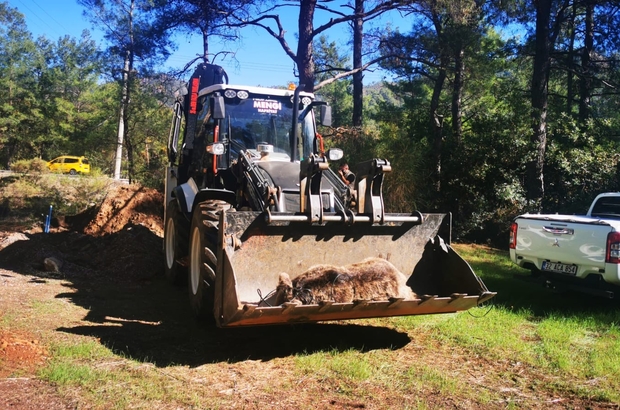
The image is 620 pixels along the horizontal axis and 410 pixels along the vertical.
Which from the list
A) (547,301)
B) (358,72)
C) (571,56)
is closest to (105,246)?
(547,301)

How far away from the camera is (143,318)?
6410mm

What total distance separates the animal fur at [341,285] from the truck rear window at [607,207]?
5.22 meters

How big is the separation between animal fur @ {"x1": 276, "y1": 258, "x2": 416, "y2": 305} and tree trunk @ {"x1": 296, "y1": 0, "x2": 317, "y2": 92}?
985 cm

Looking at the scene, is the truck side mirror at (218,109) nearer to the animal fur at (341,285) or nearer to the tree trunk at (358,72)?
the animal fur at (341,285)

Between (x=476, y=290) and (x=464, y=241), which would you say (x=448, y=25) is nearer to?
(x=464, y=241)

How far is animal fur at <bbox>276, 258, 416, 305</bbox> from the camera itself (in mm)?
5086

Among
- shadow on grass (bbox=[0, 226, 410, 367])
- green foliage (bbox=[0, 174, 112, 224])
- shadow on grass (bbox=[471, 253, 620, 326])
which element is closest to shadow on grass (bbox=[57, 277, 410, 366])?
shadow on grass (bbox=[0, 226, 410, 367])

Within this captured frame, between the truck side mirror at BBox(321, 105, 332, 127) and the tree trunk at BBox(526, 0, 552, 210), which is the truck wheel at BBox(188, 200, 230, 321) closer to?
the truck side mirror at BBox(321, 105, 332, 127)

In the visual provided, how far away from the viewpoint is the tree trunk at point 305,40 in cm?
1448

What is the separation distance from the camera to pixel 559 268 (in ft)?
24.4

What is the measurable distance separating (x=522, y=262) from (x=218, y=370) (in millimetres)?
5133

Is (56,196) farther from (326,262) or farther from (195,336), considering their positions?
(326,262)

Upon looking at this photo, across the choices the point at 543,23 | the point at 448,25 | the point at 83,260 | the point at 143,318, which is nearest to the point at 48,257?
the point at 83,260

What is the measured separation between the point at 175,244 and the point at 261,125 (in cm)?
207
